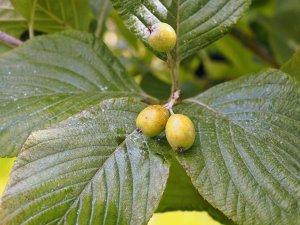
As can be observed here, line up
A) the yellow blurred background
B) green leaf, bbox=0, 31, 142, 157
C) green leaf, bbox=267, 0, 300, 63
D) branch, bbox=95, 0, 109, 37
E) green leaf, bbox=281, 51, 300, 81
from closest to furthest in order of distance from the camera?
green leaf, bbox=0, 31, 142, 157
green leaf, bbox=281, 51, 300, 81
branch, bbox=95, 0, 109, 37
the yellow blurred background
green leaf, bbox=267, 0, 300, 63

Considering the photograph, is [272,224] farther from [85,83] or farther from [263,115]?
[85,83]

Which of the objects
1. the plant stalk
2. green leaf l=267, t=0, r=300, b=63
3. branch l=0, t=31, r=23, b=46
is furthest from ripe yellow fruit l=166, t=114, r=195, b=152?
green leaf l=267, t=0, r=300, b=63

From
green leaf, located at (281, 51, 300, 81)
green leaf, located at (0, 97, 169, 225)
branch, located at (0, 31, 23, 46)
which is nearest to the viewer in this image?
green leaf, located at (0, 97, 169, 225)

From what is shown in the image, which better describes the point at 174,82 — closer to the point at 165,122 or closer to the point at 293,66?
the point at 165,122

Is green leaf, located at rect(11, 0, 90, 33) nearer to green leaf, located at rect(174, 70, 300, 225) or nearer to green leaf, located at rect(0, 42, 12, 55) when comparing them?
green leaf, located at rect(0, 42, 12, 55)

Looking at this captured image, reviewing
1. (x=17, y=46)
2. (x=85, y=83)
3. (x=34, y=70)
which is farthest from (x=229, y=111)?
(x=17, y=46)

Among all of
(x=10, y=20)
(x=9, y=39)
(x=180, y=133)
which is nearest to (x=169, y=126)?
(x=180, y=133)
